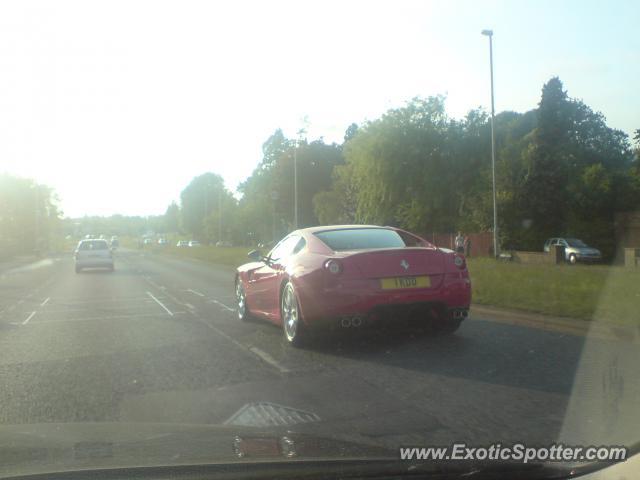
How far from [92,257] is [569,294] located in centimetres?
2506

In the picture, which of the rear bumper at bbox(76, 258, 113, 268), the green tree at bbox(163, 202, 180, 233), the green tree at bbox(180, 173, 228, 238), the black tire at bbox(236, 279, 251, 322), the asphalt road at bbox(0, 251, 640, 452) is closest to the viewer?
the asphalt road at bbox(0, 251, 640, 452)

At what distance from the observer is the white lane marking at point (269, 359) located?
276 inches

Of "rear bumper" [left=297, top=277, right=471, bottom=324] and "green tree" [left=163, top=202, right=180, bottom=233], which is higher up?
"green tree" [left=163, top=202, right=180, bottom=233]

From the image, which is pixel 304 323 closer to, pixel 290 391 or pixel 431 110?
pixel 290 391

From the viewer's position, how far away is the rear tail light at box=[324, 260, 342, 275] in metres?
7.46

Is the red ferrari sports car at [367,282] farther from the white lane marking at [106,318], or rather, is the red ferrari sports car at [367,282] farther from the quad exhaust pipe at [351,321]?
the white lane marking at [106,318]

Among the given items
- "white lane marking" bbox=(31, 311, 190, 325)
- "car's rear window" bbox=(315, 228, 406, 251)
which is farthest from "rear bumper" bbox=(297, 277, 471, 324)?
"white lane marking" bbox=(31, 311, 190, 325)

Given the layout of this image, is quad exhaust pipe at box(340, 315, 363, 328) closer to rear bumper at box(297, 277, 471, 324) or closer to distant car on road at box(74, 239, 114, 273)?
rear bumper at box(297, 277, 471, 324)

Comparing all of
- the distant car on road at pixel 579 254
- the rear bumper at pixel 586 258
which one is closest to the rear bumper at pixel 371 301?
the distant car on road at pixel 579 254

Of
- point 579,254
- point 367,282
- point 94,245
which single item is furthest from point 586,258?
point 367,282

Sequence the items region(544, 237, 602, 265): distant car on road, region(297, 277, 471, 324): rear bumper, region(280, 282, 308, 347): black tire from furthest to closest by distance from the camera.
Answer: region(544, 237, 602, 265): distant car on road
region(280, 282, 308, 347): black tire
region(297, 277, 471, 324): rear bumper

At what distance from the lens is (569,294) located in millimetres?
11711

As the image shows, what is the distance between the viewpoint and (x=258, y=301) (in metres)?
9.76

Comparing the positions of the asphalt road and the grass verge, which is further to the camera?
the grass verge
